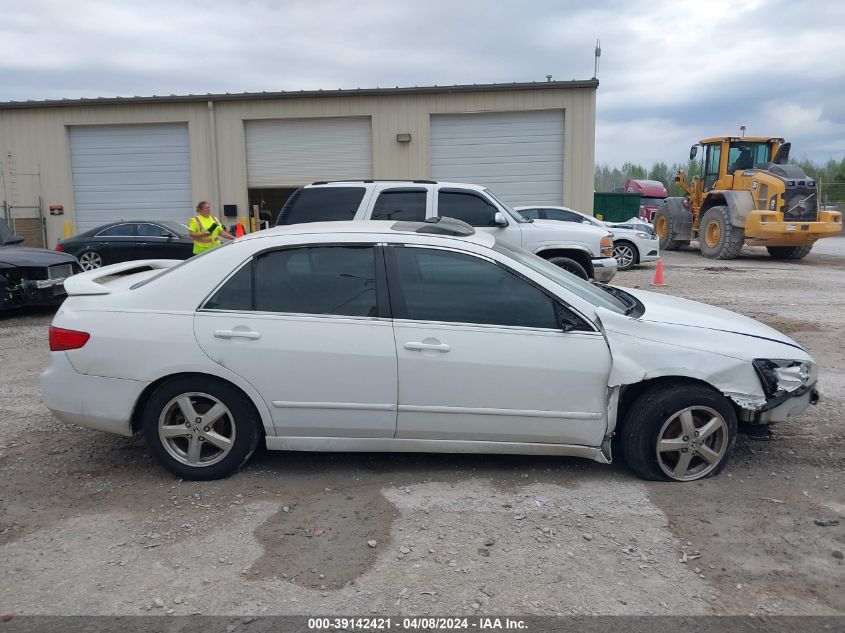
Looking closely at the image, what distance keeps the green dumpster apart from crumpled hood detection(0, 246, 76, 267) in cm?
2166

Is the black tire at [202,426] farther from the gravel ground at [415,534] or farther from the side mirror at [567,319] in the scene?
the side mirror at [567,319]

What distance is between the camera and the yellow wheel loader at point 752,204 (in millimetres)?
18031

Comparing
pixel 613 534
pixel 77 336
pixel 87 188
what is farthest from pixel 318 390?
pixel 87 188

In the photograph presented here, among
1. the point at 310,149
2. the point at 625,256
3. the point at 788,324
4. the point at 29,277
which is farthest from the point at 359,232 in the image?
the point at 310,149

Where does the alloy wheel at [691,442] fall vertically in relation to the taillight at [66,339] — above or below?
below

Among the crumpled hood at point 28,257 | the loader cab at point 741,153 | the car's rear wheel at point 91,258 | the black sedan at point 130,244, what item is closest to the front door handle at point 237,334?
the crumpled hood at point 28,257

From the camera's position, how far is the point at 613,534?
362 centimetres

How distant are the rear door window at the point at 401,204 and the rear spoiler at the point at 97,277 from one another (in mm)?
3758

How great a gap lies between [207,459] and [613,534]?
2.43 m

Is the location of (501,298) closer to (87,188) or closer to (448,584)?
(448,584)

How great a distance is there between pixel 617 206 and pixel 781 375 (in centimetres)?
2491

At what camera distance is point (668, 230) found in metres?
23.2

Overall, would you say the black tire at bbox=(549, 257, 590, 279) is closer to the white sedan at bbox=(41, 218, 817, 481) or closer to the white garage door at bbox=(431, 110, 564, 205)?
the white sedan at bbox=(41, 218, 817, 481)

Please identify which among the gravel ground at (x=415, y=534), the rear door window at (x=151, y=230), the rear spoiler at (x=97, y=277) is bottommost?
the gravel ground at (x=415, y=534)
